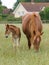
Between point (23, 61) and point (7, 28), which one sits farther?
point (7, 28)

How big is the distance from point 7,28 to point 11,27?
18 cm

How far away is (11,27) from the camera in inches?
479

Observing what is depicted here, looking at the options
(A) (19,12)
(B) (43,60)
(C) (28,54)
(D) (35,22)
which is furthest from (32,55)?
(A) (19,12)

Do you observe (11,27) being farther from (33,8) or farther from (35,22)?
(33,8)

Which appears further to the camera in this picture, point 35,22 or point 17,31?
point 17,31

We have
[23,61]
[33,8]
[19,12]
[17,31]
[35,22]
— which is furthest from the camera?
[19,12]

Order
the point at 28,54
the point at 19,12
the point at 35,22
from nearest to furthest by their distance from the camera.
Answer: the point at 28,54, the point at 35,22, the point at 19,12

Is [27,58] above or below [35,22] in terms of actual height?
below

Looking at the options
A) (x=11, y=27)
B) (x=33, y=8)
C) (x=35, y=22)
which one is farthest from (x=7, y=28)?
(x=33, y=8)

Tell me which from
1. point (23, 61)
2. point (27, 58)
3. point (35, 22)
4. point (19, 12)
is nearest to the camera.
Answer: point (23, 61)

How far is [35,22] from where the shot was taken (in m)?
11.4

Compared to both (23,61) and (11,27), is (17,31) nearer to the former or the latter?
(11,27)

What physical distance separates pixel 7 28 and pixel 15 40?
0.53 meters

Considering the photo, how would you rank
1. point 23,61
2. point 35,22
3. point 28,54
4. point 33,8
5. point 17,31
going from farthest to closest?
point 33,8 < point 17,31 < point 35,22 < point 28,54 < point 23,61
